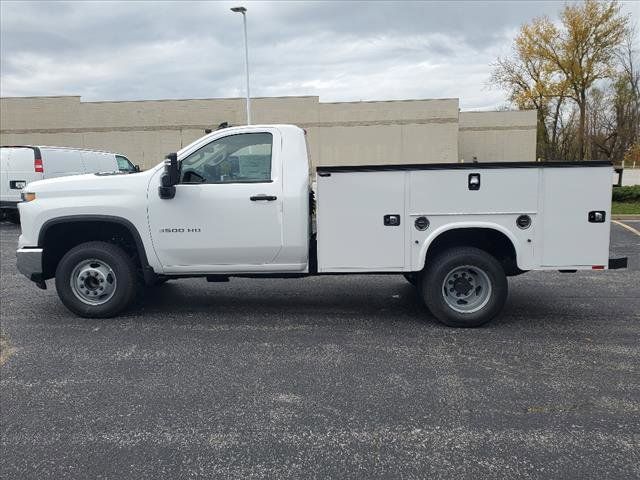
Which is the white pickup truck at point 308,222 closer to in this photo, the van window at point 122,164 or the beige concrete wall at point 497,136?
the van window at point 122,164

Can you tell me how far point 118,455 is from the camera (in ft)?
10.9

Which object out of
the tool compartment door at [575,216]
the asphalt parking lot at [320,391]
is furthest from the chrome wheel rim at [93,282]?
the tool compartment door at [575,216]

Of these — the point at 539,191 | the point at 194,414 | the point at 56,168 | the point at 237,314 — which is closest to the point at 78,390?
the point at 194,414

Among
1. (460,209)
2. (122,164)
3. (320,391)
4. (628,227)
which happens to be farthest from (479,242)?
(122,164)

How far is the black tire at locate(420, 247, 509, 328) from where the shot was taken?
5.59 meters

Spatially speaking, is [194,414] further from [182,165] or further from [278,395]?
[182,165]

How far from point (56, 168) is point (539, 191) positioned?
13.2 metres

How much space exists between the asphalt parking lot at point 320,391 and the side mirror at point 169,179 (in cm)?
144

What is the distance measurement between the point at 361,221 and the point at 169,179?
2018mm

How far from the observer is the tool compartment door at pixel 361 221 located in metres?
5.52

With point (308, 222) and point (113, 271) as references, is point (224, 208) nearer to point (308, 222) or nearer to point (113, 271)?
point (308, 222)

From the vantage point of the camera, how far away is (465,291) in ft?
19.0

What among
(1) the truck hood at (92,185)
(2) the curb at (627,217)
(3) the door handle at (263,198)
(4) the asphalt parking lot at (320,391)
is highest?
(1) the truck hood at (92,185)

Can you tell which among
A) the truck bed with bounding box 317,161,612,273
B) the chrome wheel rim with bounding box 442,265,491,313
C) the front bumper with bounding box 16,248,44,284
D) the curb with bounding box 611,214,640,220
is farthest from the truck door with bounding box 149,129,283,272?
the curb with bounding box 611,214,640,220
